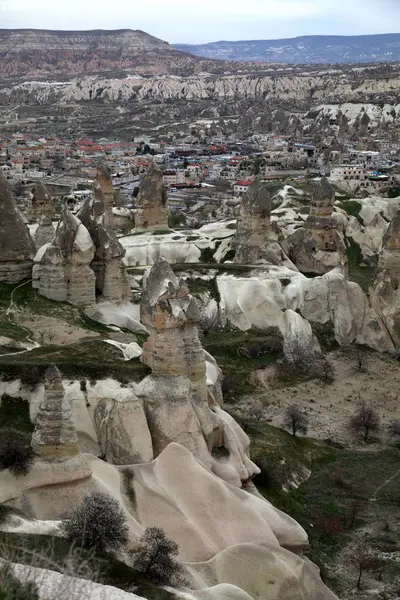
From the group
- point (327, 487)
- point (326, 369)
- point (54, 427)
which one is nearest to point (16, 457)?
point (54, 427)

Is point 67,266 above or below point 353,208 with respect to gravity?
above

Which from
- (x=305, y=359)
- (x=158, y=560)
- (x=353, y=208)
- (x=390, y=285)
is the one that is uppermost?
(x=158, y=560)

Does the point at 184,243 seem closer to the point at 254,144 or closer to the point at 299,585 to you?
the point at 299,585

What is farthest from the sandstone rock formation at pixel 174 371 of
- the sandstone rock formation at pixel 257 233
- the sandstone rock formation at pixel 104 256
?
the sandstone rock formation at pixel 257 233

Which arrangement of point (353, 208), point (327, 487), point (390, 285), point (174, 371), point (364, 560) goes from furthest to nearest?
point (353, 208) < point (390, 285) < point (327, 487) < point (174, 371) < point (364, 560)

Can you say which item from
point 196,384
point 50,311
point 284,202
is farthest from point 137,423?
point 284,202

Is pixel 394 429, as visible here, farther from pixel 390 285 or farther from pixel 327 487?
pixel 390 285

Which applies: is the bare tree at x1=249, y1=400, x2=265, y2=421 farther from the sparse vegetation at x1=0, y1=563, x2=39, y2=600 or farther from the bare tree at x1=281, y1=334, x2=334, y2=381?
the sparse vegetation at x1=0, y1=563, x2=39, y2=600
